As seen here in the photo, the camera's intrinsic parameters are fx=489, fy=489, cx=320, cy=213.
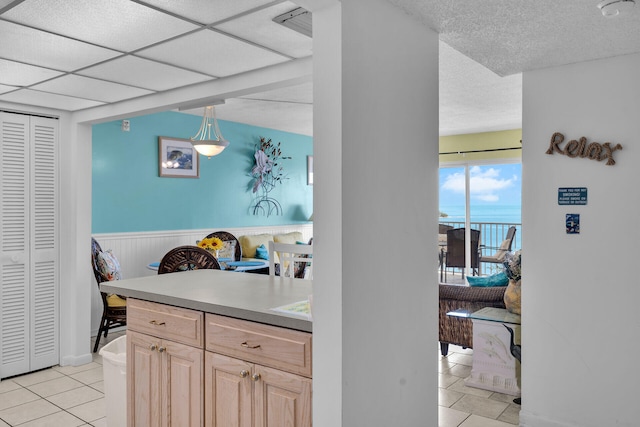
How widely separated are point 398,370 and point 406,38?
1379 mm

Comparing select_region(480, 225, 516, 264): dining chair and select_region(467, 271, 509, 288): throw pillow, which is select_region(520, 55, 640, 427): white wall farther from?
select_region(480, 225, 516, 264): dining chair

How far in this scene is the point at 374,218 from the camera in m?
1.85

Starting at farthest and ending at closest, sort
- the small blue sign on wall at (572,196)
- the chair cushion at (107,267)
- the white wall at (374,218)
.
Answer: the chair cushion at (107,267) → the small blue sign on wall at (572,196) → the white wall at (374,218)

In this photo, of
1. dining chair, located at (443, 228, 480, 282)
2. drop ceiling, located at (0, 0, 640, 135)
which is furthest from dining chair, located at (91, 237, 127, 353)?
dining chair, located at (443, 228, 480, 282)

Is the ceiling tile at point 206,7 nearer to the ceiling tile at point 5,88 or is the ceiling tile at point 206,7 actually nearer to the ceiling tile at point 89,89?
the ceiling tile at point 89,89

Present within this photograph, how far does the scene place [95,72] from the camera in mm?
3074

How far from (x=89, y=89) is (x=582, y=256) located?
11.4ft

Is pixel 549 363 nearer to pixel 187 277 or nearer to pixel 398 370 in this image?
pixel 398 370

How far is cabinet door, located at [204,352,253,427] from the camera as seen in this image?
2080 millimetres

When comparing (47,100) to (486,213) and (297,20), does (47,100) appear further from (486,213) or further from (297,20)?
(486,213)

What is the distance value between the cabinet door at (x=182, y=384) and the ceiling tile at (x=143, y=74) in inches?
64.1

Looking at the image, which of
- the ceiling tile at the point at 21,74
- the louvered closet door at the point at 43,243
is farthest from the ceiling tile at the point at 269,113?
the ceiling tile at the point at 21,74

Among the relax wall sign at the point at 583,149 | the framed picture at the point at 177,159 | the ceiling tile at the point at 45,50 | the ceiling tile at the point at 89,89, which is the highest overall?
the ceiling tile at the point at 89,89

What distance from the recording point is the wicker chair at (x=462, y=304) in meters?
3.84
